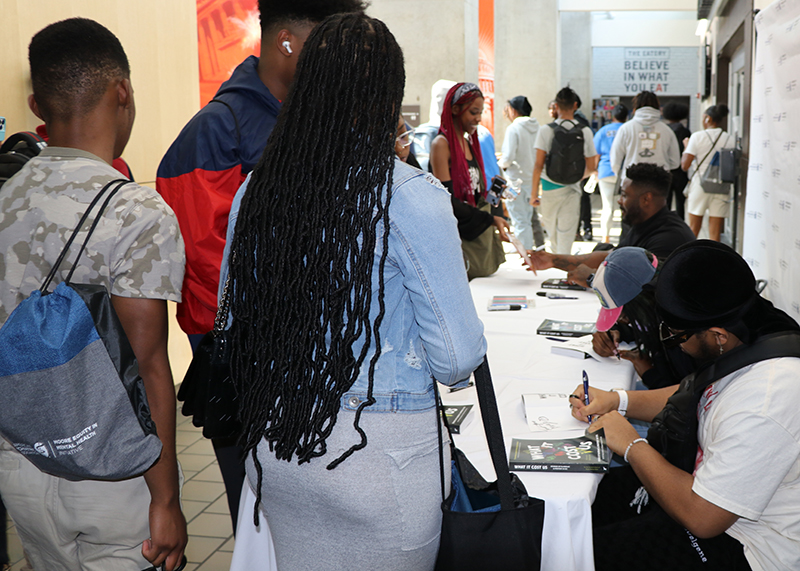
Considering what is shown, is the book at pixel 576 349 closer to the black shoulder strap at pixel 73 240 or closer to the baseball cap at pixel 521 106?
the black shoulder strap at pixel 73 240

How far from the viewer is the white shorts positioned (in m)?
6.72

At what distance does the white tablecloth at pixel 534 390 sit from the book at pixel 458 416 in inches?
0.7

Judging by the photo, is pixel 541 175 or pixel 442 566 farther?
pixel 541 175

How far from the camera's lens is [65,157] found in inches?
49.9

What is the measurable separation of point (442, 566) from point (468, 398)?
88 cm

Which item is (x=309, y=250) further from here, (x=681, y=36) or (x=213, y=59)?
(x=681, y=36)

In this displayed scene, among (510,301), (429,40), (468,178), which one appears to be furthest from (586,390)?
(429,40)

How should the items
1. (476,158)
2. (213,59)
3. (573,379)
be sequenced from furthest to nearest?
(213,59), (476,158), (573,379)

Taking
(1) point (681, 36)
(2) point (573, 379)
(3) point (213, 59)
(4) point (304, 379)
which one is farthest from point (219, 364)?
(1) point (681, 36)

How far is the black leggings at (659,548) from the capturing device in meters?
1.53

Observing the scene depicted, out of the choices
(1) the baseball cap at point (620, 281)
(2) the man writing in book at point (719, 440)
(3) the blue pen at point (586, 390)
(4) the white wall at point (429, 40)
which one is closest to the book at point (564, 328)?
(1) the baseball cap at point (620, 281)

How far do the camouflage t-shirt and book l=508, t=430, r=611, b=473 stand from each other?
844mm

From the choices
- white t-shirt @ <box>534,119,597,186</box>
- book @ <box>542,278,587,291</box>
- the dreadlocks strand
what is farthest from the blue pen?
white t-shirt @ <box>534,119,597,186</box>

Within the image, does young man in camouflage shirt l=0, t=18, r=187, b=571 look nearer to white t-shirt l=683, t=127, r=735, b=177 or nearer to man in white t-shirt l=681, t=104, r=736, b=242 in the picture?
man in white t-shirt l=681, t=104, r=736, b=242
